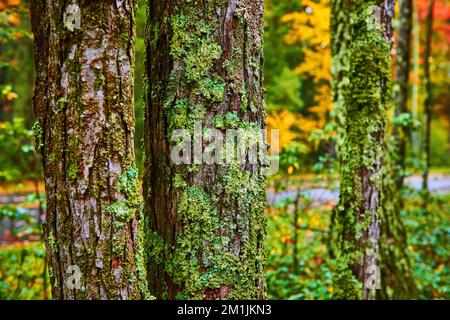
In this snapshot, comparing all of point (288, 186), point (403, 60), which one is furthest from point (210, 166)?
point (403, 60)

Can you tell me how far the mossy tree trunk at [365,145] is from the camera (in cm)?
422

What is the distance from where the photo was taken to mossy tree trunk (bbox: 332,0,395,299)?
422 cm

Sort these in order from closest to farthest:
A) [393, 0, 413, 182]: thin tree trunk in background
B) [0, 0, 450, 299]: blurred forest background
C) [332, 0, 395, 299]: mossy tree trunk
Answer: [332, 0, 395, 299]: mossy tree trunk
[0, 0, 450, 299]: blurred forest background
[393, 0, 413, 182]: thin tree trunk in background

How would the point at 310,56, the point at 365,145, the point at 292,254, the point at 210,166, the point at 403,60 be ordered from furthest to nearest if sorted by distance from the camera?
the point at 310,56, the point at 403,60, the point at 292,254, the point at 365,145, the point at 210,166

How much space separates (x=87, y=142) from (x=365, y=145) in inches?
116

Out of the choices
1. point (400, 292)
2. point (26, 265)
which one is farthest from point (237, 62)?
point (26, 265)

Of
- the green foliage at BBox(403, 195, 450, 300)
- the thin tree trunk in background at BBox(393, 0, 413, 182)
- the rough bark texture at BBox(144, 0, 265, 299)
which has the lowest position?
the green foliage at BBox(403, 195, 450, 300)

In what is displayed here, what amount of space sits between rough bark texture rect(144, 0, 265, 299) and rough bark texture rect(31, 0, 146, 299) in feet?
1.24

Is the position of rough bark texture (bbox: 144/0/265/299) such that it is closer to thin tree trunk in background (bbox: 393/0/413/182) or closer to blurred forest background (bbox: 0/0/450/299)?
blurred forest background (bbox: 0/0/450/299)

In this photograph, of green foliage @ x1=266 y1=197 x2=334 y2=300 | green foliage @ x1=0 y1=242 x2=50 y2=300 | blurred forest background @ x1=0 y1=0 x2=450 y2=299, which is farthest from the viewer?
green foliage @ x1=266 y1=197 x2=334 y2=300

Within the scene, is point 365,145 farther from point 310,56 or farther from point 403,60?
point 310,56

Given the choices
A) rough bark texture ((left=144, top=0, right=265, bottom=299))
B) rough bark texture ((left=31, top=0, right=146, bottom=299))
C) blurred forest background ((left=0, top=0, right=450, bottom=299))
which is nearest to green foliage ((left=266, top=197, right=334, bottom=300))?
blurred forest background ((left=0, top=0, right=450, bottom=299))

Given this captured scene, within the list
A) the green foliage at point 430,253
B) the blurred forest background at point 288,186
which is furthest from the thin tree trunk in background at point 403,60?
the green foliage at point 430,253

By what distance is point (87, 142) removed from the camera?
2.00 meters
